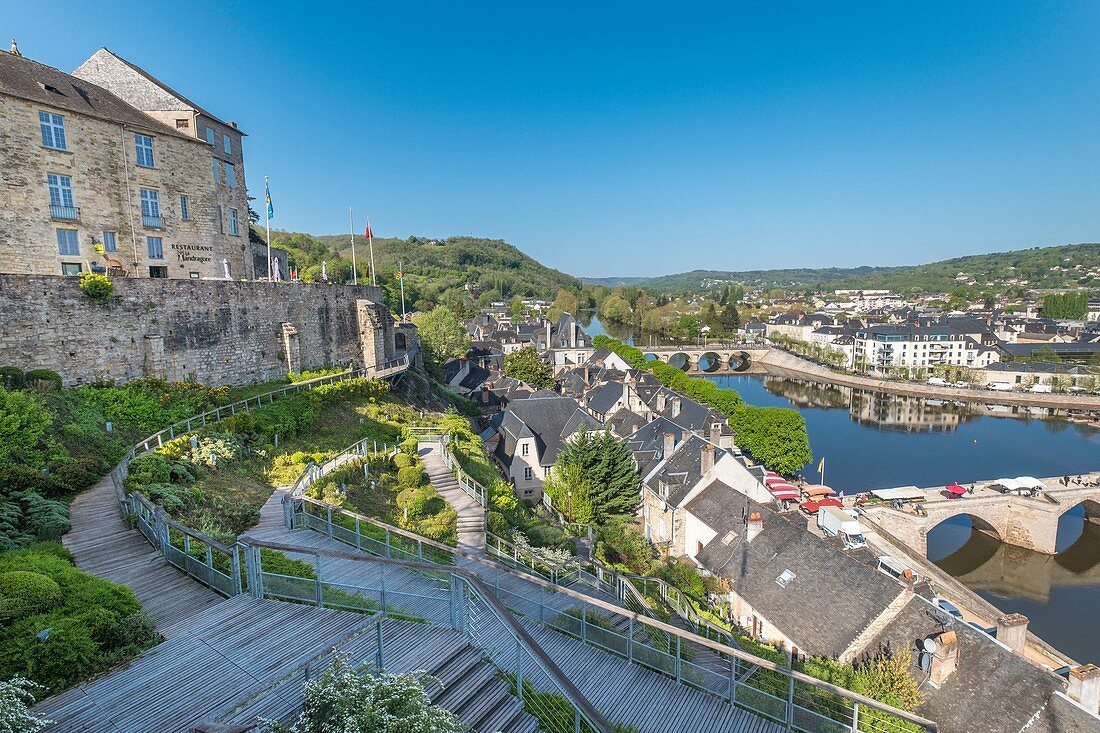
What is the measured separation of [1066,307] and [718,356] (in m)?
91.8

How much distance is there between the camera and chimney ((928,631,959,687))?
13125 mm

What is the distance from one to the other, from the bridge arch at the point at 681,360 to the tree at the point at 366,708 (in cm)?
8827

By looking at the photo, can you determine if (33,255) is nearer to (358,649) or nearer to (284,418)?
(284,418)

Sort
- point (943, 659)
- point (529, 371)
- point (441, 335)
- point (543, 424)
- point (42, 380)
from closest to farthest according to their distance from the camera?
point (943, 659), point (42, 380), point (543, 424), point (529, 371), point (441, 335)

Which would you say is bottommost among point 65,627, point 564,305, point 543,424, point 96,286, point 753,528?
point 753,528

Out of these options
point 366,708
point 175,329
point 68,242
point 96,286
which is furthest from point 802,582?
point 68,242

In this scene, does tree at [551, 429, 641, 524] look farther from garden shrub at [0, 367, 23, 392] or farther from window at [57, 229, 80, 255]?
window at [57, 229, 80, 255]

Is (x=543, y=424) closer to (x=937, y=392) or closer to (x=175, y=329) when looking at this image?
(x=175, y=329)

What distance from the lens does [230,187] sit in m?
27.1

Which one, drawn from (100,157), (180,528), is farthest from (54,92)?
(180,528)

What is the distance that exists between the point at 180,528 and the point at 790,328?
123759 mm

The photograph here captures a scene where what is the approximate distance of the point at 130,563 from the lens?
930 cm

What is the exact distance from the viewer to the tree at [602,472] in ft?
85.5

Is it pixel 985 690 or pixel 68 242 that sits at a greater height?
pixel 68 242
